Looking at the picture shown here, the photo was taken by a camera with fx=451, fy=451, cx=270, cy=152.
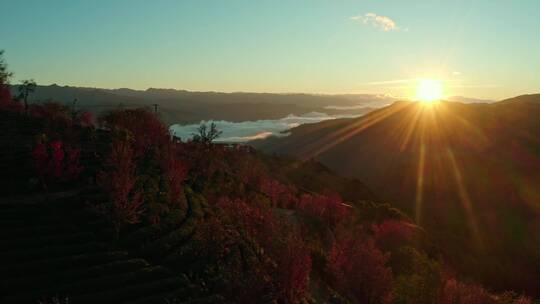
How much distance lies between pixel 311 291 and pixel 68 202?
75.7 ft

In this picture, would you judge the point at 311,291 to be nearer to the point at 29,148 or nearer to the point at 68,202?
the point at 68,202

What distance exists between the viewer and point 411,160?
540 feet

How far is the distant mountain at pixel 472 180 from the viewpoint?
315ft

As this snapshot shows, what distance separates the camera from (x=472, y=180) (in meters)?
140

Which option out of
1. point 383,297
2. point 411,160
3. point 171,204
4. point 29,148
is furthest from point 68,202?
point 411,160

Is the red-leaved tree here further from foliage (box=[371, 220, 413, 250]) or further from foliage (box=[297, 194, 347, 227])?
foliage (box=[371, 220, 413, 250])

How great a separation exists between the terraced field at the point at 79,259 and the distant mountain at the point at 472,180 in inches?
2578

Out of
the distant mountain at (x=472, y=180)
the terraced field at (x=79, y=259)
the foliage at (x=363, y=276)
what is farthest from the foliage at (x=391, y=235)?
the terraced field at (x=79, y=259)

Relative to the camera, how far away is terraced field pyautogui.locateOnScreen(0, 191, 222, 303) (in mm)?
28078

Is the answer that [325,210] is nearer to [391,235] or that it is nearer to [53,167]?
[391,235]

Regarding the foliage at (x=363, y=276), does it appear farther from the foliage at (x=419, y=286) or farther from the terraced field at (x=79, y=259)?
the terraced field at (x=79, y=259)

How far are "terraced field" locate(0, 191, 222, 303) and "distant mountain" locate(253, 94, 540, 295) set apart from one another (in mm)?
65484

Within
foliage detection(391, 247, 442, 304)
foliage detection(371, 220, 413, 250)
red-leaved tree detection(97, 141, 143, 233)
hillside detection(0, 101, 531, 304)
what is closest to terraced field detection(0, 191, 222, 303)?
hillside detection(0, 101, 531, 304)

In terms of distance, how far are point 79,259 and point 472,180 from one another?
434 ft
